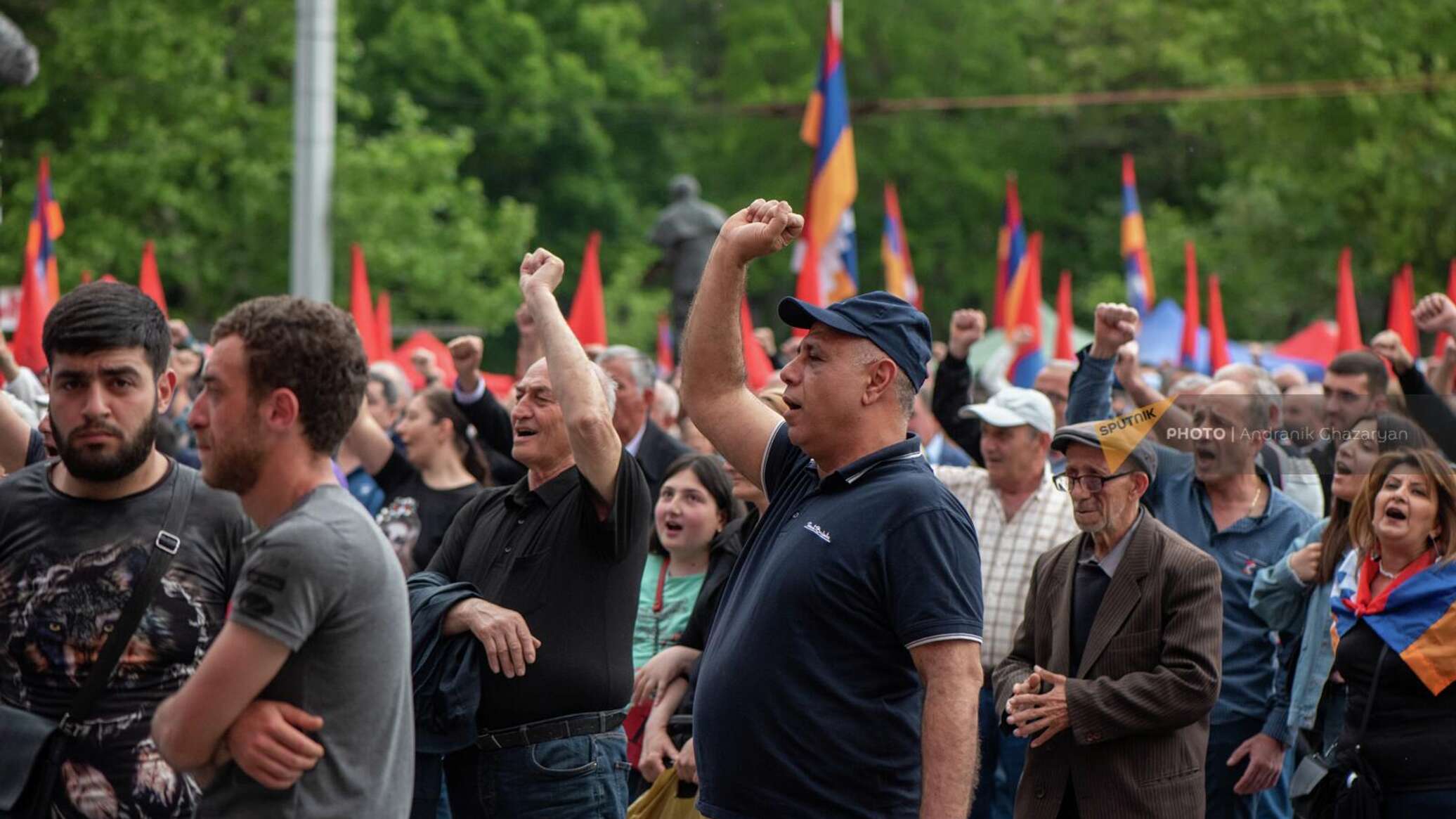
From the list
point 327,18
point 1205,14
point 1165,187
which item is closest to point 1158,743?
point 327,18

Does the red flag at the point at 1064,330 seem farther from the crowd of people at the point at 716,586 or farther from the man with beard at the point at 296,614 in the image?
the man with beard at the point at 296,614

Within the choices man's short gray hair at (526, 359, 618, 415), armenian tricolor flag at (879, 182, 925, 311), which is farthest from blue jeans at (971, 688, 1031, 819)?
armenian tricolor flag at (879, 182, 925, 311)

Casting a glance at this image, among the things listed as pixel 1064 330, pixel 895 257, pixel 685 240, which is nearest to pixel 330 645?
pixel 1064 330

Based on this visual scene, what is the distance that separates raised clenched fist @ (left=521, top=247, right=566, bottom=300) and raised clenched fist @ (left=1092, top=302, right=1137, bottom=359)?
1.92 metres

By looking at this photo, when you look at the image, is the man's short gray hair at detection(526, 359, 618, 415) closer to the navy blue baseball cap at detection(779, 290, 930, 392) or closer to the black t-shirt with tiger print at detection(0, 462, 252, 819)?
the navy blue baseball cap at detection(779, 290, 930, 392)

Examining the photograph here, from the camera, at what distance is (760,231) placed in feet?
14.4

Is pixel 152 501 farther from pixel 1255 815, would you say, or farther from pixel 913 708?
pixel 1255 815

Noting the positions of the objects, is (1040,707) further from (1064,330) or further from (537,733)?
(1064,330)

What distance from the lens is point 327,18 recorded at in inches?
773

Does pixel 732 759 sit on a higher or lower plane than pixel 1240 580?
higher

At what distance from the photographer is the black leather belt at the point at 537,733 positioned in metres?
5.11

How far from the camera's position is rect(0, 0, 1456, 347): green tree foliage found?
2502 cm

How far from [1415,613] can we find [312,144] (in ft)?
52.0

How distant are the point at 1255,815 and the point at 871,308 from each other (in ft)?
12.4
